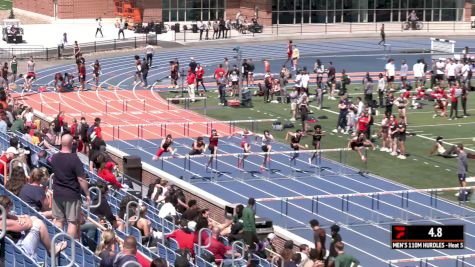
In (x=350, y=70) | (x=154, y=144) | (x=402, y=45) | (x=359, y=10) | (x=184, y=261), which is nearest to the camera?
(x=184, y=261)

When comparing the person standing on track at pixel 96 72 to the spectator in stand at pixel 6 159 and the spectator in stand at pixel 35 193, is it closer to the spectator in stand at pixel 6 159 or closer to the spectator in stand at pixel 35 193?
the spectator in stand at pixel 6 159

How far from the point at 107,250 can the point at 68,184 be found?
1319 millimetres

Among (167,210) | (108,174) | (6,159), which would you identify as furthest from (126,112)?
(6,159)

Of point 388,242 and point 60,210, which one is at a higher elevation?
point 60,210

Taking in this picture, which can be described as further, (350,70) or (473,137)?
(350,70)

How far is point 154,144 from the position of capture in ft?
131

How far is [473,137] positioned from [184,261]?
27.0m

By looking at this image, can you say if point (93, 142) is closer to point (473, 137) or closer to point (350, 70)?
point (473, 137)

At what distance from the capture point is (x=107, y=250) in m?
14.8

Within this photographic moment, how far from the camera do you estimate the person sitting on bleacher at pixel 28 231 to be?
564 inches

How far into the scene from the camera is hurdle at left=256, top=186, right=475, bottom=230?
30.1m

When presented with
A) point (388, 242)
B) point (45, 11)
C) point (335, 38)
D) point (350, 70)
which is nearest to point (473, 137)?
point (388, 242)

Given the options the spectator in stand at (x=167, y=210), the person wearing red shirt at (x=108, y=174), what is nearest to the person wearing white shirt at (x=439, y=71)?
the person wearing red shirt at (x=108, y=174)

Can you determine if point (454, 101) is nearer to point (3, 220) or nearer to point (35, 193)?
point (35, 193)
